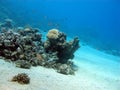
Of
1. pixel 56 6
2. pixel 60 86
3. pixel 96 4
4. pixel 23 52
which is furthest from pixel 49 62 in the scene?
pixel 56 6

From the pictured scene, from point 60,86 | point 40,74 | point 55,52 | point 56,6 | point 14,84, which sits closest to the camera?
point 14,84

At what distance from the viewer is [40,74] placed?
32.9 feet

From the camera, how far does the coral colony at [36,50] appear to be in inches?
439

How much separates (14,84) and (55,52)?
18.0 ft

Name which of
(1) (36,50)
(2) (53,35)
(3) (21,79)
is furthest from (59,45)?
(3) (21,79)

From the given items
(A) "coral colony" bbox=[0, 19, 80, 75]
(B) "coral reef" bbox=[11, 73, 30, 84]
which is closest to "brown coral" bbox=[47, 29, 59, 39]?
(A) "coral colony" bbox=[0, 19, 80, 75]

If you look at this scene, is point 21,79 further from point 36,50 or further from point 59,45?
point 59,45

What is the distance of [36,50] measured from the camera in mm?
12562

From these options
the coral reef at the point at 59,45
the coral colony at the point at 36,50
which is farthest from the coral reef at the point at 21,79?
the coral reef at the point at 59,45

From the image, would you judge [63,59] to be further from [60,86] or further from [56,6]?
[56,6]

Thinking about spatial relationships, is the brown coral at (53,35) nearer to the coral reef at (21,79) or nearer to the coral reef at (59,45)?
the coral reef at (59,45)

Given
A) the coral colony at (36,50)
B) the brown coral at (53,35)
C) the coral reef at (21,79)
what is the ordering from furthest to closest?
the brown coral at (53,35) < the coral colony at (36,50) < the coral reef at (21,79)

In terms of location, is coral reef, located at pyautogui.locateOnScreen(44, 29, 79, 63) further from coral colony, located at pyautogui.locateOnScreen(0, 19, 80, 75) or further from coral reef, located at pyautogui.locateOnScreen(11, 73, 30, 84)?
coral reef, located at pyautogui.locateOnScreen(11, 73, 30, 84)

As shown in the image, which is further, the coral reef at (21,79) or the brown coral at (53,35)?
the brown coral at (53,35)
